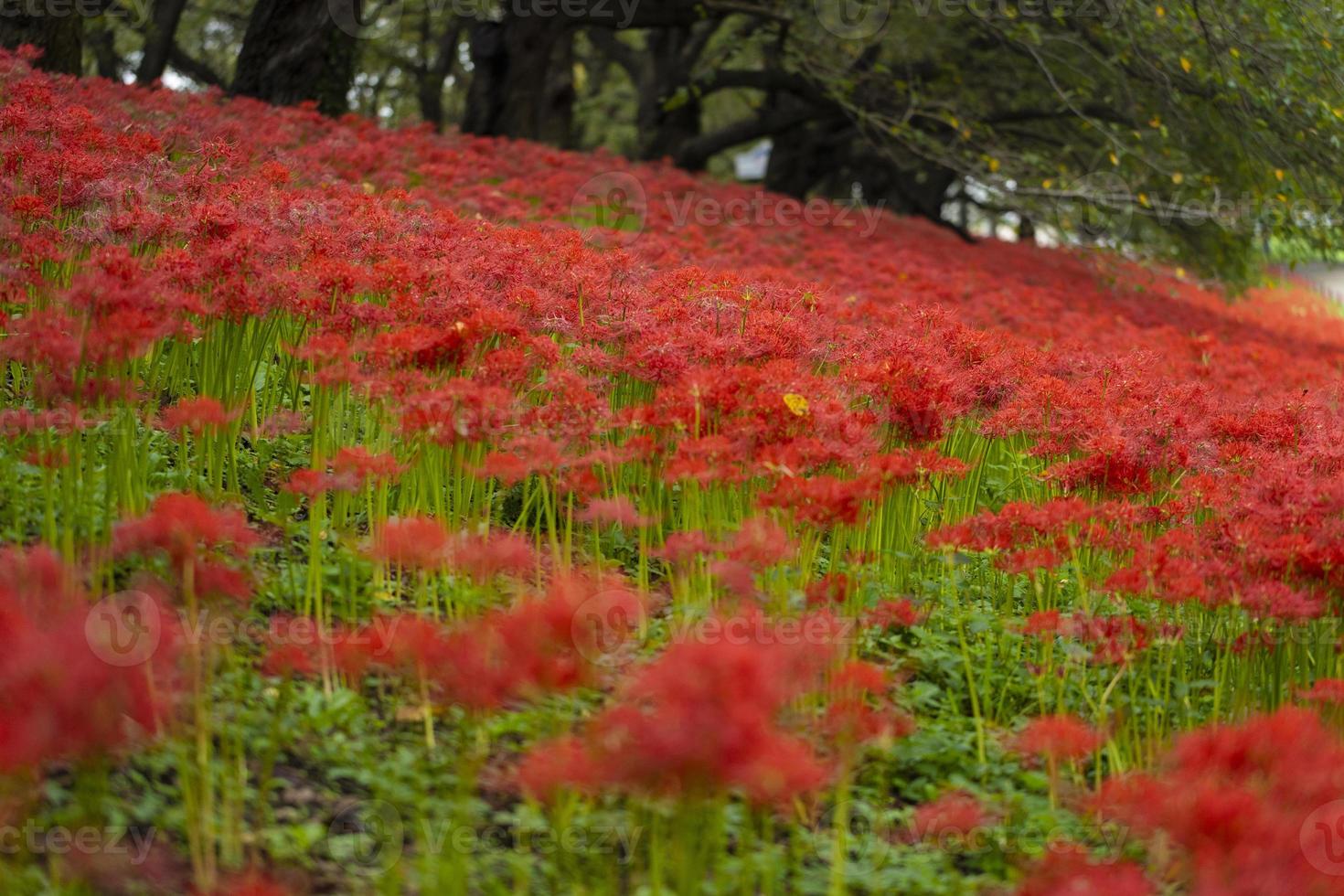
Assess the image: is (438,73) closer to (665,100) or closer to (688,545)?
(665,100)

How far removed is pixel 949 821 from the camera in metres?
3.13

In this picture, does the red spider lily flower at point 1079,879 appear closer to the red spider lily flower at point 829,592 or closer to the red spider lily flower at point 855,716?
the red spider lily flower at point 855,716

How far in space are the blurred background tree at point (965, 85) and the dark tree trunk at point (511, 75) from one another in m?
0.02

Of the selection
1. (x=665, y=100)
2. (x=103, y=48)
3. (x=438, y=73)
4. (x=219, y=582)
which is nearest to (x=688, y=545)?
(x=219, y=582)

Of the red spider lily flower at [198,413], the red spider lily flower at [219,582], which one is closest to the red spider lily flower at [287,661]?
the red spider lily flower at [219,582]

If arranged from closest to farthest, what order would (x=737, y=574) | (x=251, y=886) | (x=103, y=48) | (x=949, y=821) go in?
1. (x=251, y=886)
2. (x=949, y=821)
3. (x=737, y=574)
4. (x=103, y=48)

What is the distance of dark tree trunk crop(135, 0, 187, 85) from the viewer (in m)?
13.9

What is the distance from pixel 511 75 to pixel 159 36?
4.00 metres

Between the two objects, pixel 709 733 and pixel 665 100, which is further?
pixel 665 100

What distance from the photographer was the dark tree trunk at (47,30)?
902cm

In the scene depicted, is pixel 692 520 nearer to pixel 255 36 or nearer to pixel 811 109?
pixel 255 36

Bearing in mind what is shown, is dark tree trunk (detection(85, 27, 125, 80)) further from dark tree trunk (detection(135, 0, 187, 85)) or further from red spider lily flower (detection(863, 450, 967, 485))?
red spider lily flower (detection(863, 450, 967, 485))

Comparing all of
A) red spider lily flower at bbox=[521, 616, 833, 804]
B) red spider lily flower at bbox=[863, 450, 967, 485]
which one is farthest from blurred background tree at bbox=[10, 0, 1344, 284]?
red spider lily flower at bbox=[521, 616, 833, 804]

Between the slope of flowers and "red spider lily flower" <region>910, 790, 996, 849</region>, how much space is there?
0.02 metres
